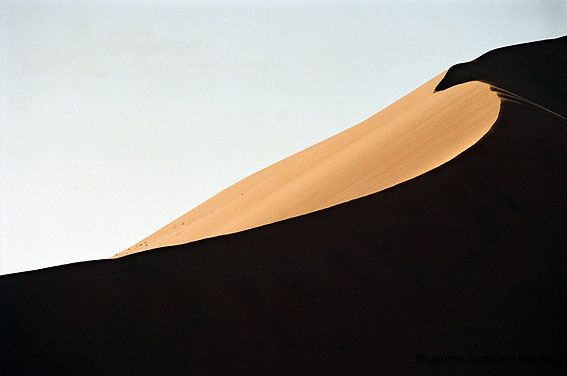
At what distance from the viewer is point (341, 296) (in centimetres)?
581

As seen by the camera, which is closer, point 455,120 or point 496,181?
point 496,181

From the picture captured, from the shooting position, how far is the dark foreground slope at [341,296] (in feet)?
16.9

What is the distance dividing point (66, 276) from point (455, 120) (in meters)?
6.84

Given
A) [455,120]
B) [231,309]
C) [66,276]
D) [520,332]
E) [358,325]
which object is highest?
[455,120]

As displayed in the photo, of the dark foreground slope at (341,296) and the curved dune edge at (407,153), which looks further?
the curved dune edge at (407,153)

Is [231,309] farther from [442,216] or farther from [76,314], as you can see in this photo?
[442,216]

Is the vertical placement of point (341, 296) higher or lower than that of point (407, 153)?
lower

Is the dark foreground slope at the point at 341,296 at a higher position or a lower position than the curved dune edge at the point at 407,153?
lower

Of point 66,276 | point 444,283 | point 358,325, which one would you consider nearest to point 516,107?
point 444,283

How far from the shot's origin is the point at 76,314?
5.35 metres

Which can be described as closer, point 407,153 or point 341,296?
point 341,296

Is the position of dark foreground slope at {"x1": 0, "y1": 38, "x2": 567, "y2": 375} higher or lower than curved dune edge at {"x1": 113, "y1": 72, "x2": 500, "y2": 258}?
lower

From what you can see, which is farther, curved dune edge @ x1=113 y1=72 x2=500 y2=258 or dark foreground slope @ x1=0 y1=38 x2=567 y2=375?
curved dune edge @ x1=113 y1=72 x2=500 y2=258

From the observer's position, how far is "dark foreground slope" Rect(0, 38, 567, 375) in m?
5.14
